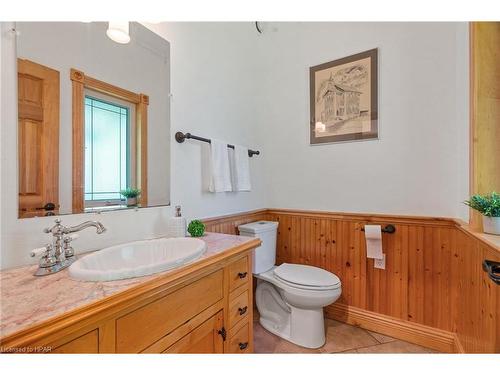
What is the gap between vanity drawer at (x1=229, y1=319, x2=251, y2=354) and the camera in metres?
1.02

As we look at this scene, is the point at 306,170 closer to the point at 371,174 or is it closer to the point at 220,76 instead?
the point at 371,174

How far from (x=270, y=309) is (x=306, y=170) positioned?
1.18m

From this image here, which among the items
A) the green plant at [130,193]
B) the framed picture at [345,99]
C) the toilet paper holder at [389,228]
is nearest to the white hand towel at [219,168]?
the green plant at [130,193]

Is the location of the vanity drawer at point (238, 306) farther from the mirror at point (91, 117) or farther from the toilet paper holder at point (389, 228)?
the toilet paper holder at point (389, 228)

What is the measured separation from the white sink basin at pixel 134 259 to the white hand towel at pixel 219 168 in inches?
21.2

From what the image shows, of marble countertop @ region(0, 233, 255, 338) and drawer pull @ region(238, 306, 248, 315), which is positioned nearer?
marble countertop @ region(0, 233, 255, 338)

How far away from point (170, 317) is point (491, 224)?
1.38 m

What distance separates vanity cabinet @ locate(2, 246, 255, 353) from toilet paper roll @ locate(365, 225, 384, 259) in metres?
1.01

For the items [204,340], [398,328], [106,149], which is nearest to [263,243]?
[204,340]

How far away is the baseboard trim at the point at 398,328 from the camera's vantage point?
148 centimetres

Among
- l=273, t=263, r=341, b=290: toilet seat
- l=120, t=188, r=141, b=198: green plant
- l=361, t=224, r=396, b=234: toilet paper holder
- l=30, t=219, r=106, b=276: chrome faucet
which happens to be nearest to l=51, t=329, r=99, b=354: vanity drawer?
l=30, t=219, r=106, b=276: chrome faucet

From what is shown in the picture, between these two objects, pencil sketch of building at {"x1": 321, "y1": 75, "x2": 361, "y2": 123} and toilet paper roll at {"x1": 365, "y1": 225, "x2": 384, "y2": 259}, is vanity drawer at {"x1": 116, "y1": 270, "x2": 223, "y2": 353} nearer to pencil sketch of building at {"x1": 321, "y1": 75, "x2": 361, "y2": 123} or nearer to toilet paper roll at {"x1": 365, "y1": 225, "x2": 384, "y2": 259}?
toilet paper roll at {"x1": 365, "y1": 225, "x2": 384, "y2": 259}

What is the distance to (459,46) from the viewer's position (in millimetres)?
1402

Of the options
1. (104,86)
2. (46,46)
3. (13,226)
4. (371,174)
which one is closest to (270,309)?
(371,174)
